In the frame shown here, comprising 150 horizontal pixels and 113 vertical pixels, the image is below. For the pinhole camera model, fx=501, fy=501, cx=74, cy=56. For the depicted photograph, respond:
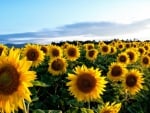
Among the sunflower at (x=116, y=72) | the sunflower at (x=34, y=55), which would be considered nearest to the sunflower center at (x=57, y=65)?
the sunflower at (x=34, y=55)

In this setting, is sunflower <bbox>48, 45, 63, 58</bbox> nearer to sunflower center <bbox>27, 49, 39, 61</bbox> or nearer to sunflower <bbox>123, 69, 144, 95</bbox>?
sunflower center <bbox>27, 49, 39, 61</bbox>

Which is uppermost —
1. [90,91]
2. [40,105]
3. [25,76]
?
[25,76]

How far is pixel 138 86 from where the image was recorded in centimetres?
960

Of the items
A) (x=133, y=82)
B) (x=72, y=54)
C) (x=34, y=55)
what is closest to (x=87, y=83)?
(x=133, y=82)

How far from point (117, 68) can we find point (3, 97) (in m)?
6.29

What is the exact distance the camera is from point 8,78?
4871mm

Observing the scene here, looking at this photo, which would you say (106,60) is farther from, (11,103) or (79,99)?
(11,103)

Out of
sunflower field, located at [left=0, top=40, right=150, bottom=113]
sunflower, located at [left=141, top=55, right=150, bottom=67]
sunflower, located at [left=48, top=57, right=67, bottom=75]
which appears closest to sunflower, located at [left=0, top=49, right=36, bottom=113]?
sunflower field, located at [left=0, top=40, right=150, bottom=113]

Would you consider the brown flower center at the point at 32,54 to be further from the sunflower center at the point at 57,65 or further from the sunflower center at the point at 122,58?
the sunflower center at the point at 122,58

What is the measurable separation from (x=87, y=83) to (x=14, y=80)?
2.42 meters

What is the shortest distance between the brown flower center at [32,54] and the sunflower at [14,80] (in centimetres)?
767

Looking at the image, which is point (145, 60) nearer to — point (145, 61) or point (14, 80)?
point (145, 61)

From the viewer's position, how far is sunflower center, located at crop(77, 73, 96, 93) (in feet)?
23.3

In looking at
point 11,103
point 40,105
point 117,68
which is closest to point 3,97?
point 11,103
